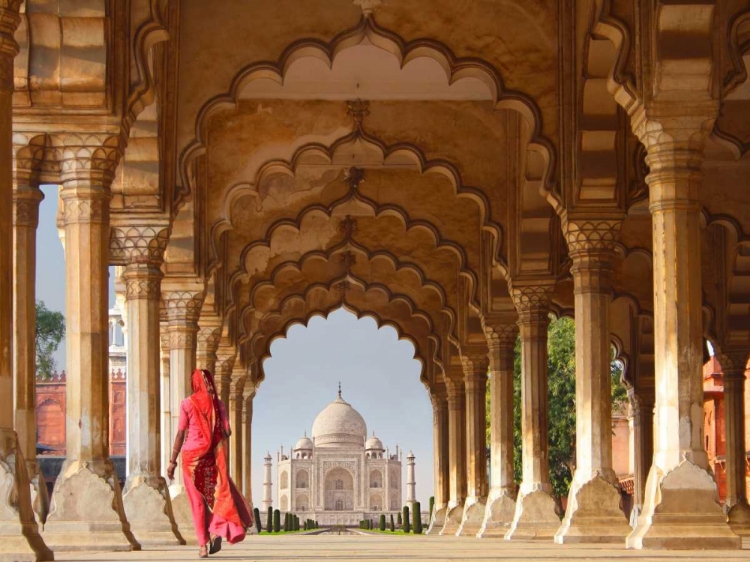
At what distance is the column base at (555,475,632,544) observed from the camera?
52.7 ft

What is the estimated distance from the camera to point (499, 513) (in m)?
23.3

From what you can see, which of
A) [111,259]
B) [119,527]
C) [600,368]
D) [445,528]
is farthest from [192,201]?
[445,528]

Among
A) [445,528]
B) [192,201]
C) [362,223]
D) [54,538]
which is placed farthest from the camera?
[445,528]

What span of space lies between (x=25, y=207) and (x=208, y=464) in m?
3.56

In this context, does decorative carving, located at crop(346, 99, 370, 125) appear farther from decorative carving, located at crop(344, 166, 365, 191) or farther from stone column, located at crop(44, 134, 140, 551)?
stone column, located at crop(44, 134, 140, 551)

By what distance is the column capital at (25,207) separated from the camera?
44.6 ft

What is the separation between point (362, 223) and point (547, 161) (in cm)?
1053

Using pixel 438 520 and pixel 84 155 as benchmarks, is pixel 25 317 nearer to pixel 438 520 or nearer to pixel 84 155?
pixel 84 155

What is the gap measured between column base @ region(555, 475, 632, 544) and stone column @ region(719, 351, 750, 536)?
7.86 meters

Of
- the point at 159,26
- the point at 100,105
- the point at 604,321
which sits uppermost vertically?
the point at 159,26

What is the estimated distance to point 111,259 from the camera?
18094 mm

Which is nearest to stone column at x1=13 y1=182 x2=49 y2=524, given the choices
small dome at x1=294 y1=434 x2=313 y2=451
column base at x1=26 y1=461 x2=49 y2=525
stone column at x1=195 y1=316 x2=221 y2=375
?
column base at x1=26 y1=461 x2=49 y2=525

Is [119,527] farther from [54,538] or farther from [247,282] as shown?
[247,282]

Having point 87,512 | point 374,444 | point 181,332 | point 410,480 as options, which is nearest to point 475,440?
point 181,332
